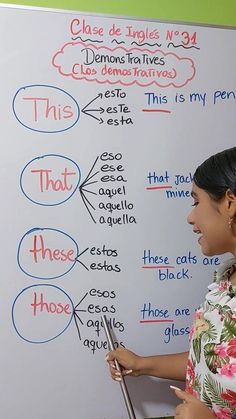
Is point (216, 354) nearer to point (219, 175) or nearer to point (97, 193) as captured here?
point (219, 175)

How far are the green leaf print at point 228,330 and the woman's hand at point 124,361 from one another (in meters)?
0.29

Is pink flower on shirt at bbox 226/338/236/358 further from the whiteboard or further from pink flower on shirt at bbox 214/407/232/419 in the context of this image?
the whiteboard

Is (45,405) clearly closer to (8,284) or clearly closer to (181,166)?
(8,284)

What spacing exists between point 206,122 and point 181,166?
0.14 metres

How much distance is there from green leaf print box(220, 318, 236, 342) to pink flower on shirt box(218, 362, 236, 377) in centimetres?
5

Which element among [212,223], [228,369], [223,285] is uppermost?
[212,223]

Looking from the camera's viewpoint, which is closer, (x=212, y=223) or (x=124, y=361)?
(x=212, y=223)

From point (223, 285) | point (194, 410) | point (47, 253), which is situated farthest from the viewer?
point (47, 253)

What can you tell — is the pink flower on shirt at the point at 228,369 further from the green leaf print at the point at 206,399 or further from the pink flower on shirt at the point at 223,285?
the pink flower on shirt at the point at 223,285

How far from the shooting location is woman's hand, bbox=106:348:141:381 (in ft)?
3.73

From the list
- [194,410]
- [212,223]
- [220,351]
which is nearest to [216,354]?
[220,351]

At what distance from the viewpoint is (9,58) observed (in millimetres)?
1090

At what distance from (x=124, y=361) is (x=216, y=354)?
28cm

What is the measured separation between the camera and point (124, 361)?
113 cm
